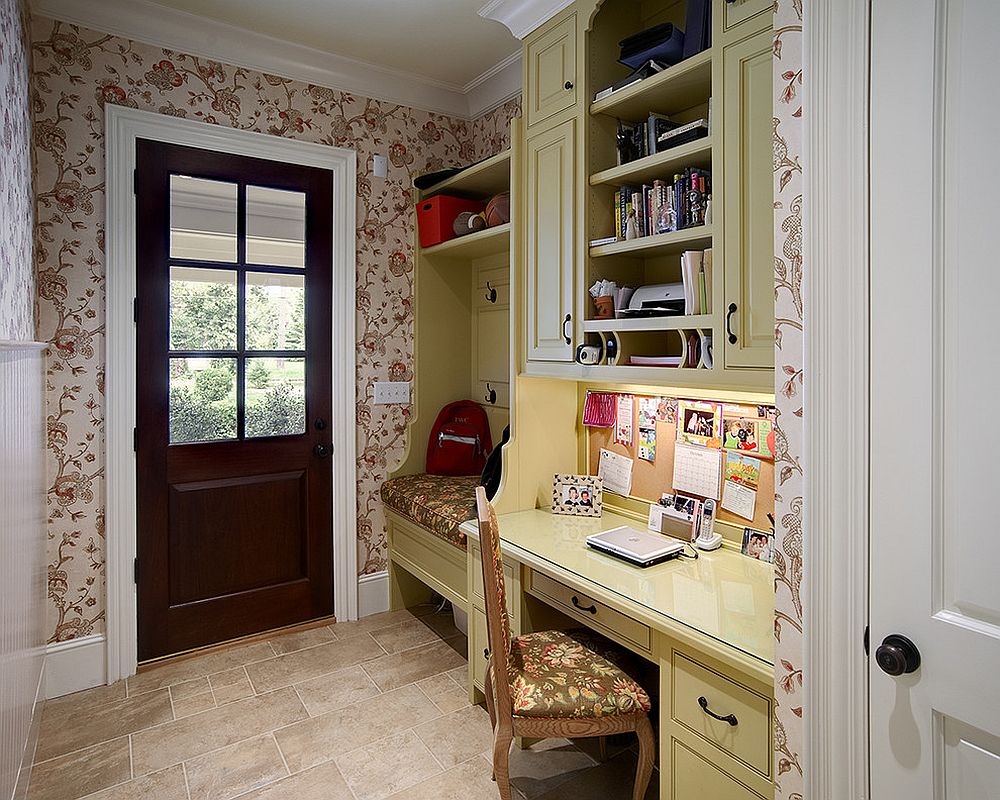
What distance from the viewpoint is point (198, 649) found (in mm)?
2918

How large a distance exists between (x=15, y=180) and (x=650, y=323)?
201 cm

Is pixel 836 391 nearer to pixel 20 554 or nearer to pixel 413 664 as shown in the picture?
pixel 20 554

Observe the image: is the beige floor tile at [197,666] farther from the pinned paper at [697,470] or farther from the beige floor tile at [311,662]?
the pinned paper at [697,470]

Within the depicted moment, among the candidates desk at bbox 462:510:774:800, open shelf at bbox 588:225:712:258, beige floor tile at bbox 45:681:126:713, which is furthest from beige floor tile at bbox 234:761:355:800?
open shelf at bbox 588:225:712:258

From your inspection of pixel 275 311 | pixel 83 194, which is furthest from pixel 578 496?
pixel 83 194

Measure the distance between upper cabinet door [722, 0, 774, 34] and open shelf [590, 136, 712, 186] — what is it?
0.92ft

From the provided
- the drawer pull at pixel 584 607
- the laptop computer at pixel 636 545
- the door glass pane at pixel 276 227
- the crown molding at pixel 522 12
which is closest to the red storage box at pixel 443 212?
the door glass pane at pixel 276 227

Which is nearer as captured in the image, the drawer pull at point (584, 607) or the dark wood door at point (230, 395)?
the drawer pull at point (584, 607)

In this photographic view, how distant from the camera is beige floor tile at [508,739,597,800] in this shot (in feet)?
6.60

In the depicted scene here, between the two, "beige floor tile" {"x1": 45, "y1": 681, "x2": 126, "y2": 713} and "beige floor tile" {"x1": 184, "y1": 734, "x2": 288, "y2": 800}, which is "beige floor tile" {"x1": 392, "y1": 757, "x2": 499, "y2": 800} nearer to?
"beige floor tile" {"x1": 184, "y1": 734, "x2": 288, "y2": 800}

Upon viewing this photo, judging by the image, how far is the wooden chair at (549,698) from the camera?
172 cm

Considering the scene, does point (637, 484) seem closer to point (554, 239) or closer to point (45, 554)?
point (554, 239)

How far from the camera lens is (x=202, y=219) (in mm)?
2871

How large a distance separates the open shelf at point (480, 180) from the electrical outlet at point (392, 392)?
3.38 ft
